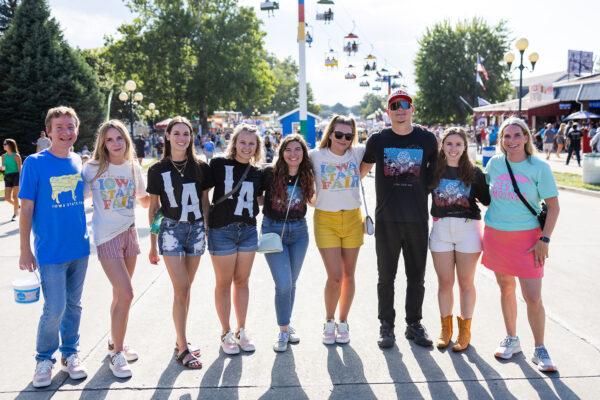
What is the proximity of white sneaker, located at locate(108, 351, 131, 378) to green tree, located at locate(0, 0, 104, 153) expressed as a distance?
2749cm

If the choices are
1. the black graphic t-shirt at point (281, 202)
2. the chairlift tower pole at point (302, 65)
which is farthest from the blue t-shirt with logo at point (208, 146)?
the black graphic t-shirt at point (281, 202)

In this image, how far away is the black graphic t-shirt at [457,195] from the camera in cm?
388

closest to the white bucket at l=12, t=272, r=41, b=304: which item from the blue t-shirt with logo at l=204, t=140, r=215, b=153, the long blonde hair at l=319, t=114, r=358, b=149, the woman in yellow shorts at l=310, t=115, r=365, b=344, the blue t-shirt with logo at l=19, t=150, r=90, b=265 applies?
the blue t-shirt with logo at l=19, t=150, r=90, b=265

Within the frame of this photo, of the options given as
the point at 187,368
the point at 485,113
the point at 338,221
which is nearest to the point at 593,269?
the point at 338,221

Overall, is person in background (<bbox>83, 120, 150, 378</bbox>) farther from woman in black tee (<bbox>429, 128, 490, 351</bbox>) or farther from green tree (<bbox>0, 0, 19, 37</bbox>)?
green tree (<bbox>0, 0, 19, 37</bbox>)

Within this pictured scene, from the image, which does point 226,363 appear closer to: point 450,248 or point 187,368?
point 187,368

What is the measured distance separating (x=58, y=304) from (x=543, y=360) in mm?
3498

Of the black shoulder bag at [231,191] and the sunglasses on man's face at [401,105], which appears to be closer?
the black shoulder bag at [231,191]

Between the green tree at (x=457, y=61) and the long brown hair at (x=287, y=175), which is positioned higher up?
the green tree at (x=457, y=61)

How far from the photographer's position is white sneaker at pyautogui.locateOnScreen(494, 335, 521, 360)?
372 cm

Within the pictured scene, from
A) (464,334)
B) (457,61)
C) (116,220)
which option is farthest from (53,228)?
(457,61)

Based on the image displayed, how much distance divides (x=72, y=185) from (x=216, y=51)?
141 ft

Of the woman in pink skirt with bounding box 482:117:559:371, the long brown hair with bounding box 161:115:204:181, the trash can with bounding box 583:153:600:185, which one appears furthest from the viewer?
the trash can with bounding box 583:153:600:185

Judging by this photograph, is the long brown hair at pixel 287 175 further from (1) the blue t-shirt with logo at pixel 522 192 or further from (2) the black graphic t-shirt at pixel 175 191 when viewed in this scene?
(1) the blue t-shirt with logo at pixel 522 192
